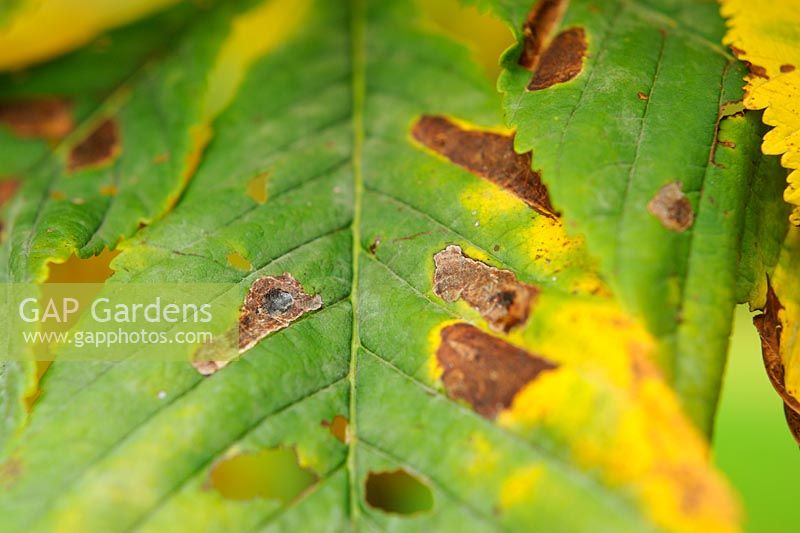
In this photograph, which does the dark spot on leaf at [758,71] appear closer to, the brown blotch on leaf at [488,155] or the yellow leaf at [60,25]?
the brown blotch on leaf at [488,155]

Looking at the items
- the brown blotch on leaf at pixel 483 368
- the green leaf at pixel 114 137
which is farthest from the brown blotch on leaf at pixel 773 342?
the green leaf at pixel 114 137

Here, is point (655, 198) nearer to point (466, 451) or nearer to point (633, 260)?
point (633, 260)

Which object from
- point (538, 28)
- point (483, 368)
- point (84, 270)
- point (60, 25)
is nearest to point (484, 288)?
point (483, 368)

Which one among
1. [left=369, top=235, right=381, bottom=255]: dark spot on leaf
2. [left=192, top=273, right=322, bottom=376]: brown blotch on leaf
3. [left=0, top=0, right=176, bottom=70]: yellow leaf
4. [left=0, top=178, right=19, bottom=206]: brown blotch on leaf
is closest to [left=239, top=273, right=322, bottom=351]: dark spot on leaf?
[left=192, top=273, right=322, bottom=376]: brown blotch on leaf

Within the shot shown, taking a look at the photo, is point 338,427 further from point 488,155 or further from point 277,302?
point 488,155

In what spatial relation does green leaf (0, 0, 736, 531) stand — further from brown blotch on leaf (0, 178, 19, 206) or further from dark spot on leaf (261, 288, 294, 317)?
brown blotch on leaf (0, 178, 19, 206)

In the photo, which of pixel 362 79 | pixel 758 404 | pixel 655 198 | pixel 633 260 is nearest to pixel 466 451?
pixel 633 260
